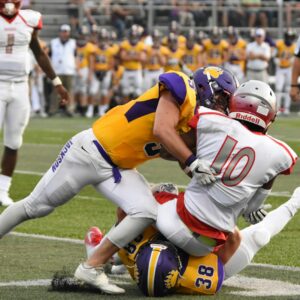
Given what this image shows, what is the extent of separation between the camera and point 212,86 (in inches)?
229

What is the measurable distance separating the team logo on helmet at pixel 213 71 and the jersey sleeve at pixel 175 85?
0.35 metres

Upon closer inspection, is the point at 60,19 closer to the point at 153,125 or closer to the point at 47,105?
the point at 47,105

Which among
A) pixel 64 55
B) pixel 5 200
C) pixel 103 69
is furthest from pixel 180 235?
pixel 103 69

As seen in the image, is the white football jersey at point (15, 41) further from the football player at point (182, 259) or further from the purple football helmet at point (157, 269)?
the purple football helmet at point (157, 269)

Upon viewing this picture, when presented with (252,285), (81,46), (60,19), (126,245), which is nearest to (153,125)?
(126,245)

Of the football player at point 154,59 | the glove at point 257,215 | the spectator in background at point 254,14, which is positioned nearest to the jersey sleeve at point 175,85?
the glove at point 257,215

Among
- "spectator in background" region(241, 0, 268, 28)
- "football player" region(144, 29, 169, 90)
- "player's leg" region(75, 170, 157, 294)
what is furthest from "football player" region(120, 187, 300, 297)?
"spectator in background" region(241, 0, 268, 28)

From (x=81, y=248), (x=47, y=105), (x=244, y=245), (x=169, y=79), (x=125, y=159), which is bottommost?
(x=47, y=105)

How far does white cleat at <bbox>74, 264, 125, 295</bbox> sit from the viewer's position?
17.9 ft

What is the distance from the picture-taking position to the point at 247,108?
547cm

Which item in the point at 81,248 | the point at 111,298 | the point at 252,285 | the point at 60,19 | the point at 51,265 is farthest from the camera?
the point at 60,19

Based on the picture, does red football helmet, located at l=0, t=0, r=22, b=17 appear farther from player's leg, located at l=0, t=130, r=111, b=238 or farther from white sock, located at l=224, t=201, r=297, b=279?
white sock, located at l=224, t=201, r=297, b=279

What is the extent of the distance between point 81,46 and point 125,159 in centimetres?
1743

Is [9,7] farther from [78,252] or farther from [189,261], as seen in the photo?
[189,261]
